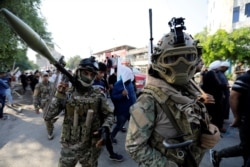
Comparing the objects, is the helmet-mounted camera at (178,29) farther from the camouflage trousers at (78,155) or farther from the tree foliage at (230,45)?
the tree foliage at (230,45)

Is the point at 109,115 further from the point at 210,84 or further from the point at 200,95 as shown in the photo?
the point at 210,84

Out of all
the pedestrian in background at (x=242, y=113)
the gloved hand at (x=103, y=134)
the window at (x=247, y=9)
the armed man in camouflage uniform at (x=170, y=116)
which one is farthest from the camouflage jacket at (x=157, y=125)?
the window at (x=247, y=9)

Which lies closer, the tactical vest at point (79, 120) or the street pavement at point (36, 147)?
the tactical vest at point (79, 120)

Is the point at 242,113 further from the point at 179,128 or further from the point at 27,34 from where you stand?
the point at 27,34

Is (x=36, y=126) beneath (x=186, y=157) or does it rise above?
beneath

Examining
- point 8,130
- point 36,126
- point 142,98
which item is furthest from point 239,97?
point 8,130

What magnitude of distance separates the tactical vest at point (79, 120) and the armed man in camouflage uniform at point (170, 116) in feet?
3.58

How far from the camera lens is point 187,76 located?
4.67 feet

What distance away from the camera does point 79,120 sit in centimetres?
239

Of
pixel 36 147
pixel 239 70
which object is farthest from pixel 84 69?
pixel 239 70

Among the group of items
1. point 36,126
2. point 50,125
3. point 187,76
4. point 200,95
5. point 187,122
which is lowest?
point 36,126

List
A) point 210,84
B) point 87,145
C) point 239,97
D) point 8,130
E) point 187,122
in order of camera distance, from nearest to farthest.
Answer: point 187,122
point 87,145
point 239,97
point 210,84
point 8,130

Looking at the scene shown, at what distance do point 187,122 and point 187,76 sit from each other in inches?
12.0

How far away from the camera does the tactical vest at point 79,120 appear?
2365 millimetres
